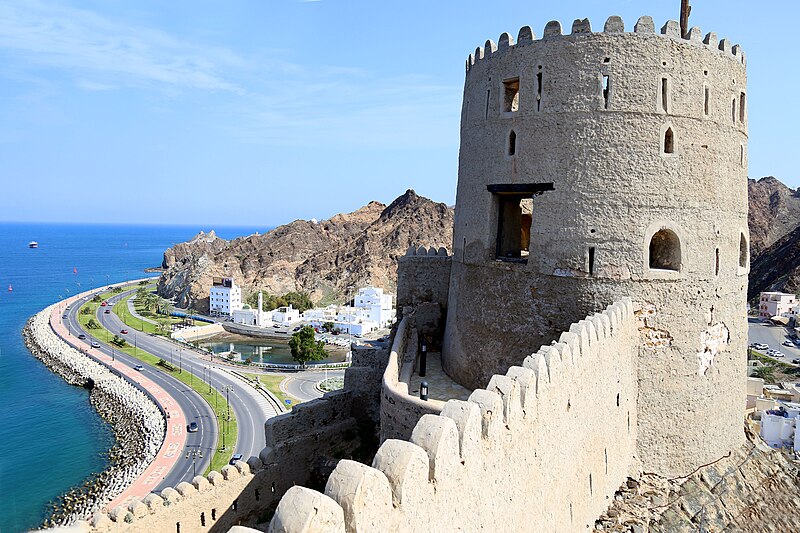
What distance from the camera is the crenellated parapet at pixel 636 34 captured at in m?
13.7

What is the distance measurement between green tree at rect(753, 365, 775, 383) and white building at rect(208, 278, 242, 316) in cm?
8819

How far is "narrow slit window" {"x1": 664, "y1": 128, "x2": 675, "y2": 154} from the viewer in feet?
46.0

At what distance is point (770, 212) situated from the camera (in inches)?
5802

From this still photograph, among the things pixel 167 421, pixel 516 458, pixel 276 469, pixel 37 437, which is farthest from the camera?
pixel 37 437

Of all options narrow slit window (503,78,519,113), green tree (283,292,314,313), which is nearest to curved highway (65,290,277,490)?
green tree (283,292,314,313)

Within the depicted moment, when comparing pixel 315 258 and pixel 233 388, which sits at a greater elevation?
pixel 315 258

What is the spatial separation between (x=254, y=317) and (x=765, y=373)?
79.3m

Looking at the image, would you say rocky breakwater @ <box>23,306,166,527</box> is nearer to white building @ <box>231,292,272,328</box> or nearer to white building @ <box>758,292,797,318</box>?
white building @ <box>231,292,272,328</box>

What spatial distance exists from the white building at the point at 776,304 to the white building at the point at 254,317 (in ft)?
282

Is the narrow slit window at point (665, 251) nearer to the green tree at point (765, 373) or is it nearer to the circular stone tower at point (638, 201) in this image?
the circular stone tower at point (638, 201)

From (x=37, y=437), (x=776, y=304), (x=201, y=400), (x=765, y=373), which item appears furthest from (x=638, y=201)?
(x=776, y=304)

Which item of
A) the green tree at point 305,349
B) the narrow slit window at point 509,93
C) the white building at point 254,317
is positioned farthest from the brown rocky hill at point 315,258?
the narrow slit window at point 509,93

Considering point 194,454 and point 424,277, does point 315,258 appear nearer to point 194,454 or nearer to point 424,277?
point 194,454

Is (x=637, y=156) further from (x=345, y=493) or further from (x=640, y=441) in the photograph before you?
(x=345, y=493)
